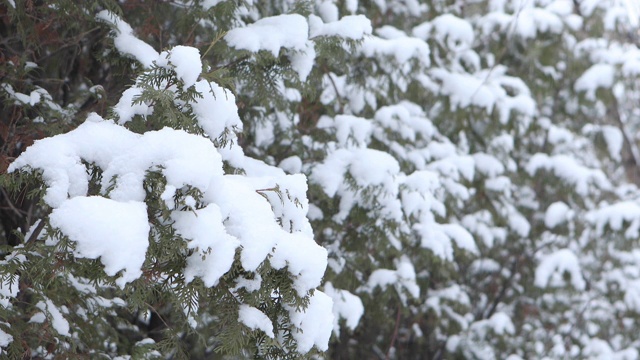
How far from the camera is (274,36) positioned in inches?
111

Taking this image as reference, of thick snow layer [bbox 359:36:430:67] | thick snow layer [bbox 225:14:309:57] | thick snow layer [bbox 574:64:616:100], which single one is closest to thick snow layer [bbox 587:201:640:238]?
thick snow layer [bbox 574:64:616:100]

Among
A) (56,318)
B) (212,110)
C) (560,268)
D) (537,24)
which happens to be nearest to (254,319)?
(212,110)

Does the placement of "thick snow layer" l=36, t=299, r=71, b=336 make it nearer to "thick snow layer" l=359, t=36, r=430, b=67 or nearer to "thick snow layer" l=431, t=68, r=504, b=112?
"thick snow layer" l=359, t=36, r=430, b=67

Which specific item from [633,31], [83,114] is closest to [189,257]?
[83,114]

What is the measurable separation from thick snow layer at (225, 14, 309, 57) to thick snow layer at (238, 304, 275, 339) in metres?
1.19

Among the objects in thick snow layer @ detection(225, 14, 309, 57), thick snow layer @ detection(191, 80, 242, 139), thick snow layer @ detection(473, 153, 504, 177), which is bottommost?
thick snow layer @ detection(473, 153, 504, 177)

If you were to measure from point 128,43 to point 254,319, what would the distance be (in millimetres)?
1403

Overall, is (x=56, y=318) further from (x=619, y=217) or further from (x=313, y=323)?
(x=619, y=217)

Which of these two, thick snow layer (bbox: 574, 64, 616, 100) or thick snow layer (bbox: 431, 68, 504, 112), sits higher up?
thick snow layer (bbox: 431, 68, 504, 112)

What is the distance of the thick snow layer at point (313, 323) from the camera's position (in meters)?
2.05

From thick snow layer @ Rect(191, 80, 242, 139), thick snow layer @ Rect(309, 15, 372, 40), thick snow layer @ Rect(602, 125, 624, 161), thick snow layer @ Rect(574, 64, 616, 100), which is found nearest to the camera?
thick snow layer @ Rect(191, 80, 242, 139)

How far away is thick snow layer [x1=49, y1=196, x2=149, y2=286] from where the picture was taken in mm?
1629

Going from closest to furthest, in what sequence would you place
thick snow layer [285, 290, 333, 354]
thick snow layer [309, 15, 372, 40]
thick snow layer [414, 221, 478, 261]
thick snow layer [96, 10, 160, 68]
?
1. thick snow layer [285, 290, 333, 354]
2. thick snow layer [96, 10, 160, 68]
3. thick snow layer [309, 15, 372, 40]
4. thick snow layer [414, 221, 478, 261]

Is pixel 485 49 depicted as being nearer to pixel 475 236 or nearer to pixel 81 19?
pixel 475 236
